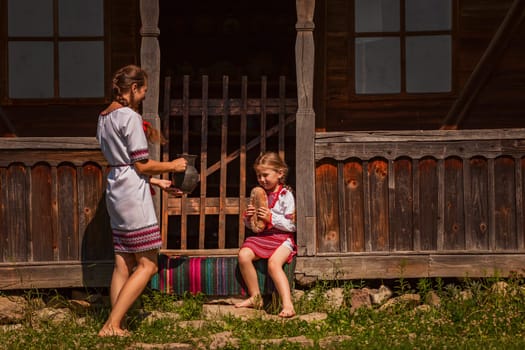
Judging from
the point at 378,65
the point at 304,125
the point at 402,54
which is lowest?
the point at 304,125

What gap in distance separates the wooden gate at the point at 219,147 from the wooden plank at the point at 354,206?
887 millimetres

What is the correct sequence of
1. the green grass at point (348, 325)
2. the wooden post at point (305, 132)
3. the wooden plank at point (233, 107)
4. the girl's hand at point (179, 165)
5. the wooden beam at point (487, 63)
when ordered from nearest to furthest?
the green grass at point (348, 325)
the girl's hand at point (179, 165)
the wooden post at point (305, 132)
the wooden beam at point (487, 63)
the wooden plank at point (233, 107)

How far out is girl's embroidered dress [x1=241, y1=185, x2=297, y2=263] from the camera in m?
6.91

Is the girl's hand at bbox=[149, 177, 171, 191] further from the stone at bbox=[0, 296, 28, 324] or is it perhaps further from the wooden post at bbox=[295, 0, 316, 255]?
the stone at bbox=[0, 296, 28, 324]

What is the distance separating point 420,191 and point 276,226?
1.28m

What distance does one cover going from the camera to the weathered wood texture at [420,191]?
7211 millimetres

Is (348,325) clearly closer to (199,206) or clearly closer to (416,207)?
(416,207)

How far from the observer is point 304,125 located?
7184 millimetres

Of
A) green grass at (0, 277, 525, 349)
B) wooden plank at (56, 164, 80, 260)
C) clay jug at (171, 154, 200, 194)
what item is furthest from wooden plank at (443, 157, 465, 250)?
wooden plank at (56, 164, 80, 260)

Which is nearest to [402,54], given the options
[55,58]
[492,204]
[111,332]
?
[492,204]

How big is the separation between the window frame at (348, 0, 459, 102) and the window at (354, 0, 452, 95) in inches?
0.4

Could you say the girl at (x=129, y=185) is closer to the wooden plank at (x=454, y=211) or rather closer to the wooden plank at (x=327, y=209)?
the wooden plank at (x=327, y=209)

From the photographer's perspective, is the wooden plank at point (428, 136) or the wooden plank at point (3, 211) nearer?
the wooden plank at point (3, 211)

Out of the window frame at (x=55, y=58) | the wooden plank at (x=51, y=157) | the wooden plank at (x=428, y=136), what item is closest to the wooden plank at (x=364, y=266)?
the wooden plank at (x=428, y=136)
